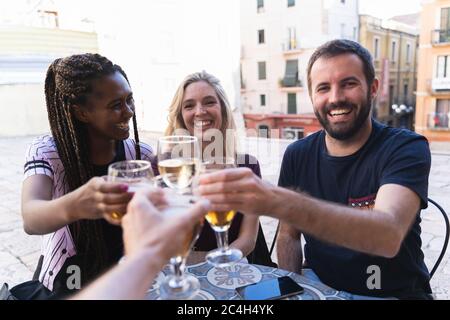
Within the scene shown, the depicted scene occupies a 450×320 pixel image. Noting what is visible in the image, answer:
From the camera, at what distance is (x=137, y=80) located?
18.9 meters

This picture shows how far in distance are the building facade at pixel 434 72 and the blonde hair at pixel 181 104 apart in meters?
21.2

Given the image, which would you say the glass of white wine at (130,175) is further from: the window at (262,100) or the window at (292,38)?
the window at (262,100)

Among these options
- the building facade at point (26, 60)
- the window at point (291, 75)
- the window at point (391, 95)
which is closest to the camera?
the building facade at point (26, 60)

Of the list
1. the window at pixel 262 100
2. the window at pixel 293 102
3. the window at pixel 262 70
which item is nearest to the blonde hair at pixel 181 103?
the window at pixel 293 102

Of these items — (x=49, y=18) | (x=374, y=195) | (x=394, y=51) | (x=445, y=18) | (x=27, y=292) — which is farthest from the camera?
(x=394, y=51)

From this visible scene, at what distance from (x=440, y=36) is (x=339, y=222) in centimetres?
2255

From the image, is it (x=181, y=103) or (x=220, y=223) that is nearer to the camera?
(x=220, y=223)

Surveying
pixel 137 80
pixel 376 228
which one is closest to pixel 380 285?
pixel 376 228

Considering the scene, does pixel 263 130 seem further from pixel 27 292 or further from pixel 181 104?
pixel 27 292

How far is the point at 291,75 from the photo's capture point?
23875 millimetres

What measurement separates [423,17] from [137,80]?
50.8ft

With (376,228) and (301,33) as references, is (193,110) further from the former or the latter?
(301,33)

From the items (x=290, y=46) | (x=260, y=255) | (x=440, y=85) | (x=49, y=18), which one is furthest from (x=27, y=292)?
(x=290, y=46)

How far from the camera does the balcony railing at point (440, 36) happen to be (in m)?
19.6
